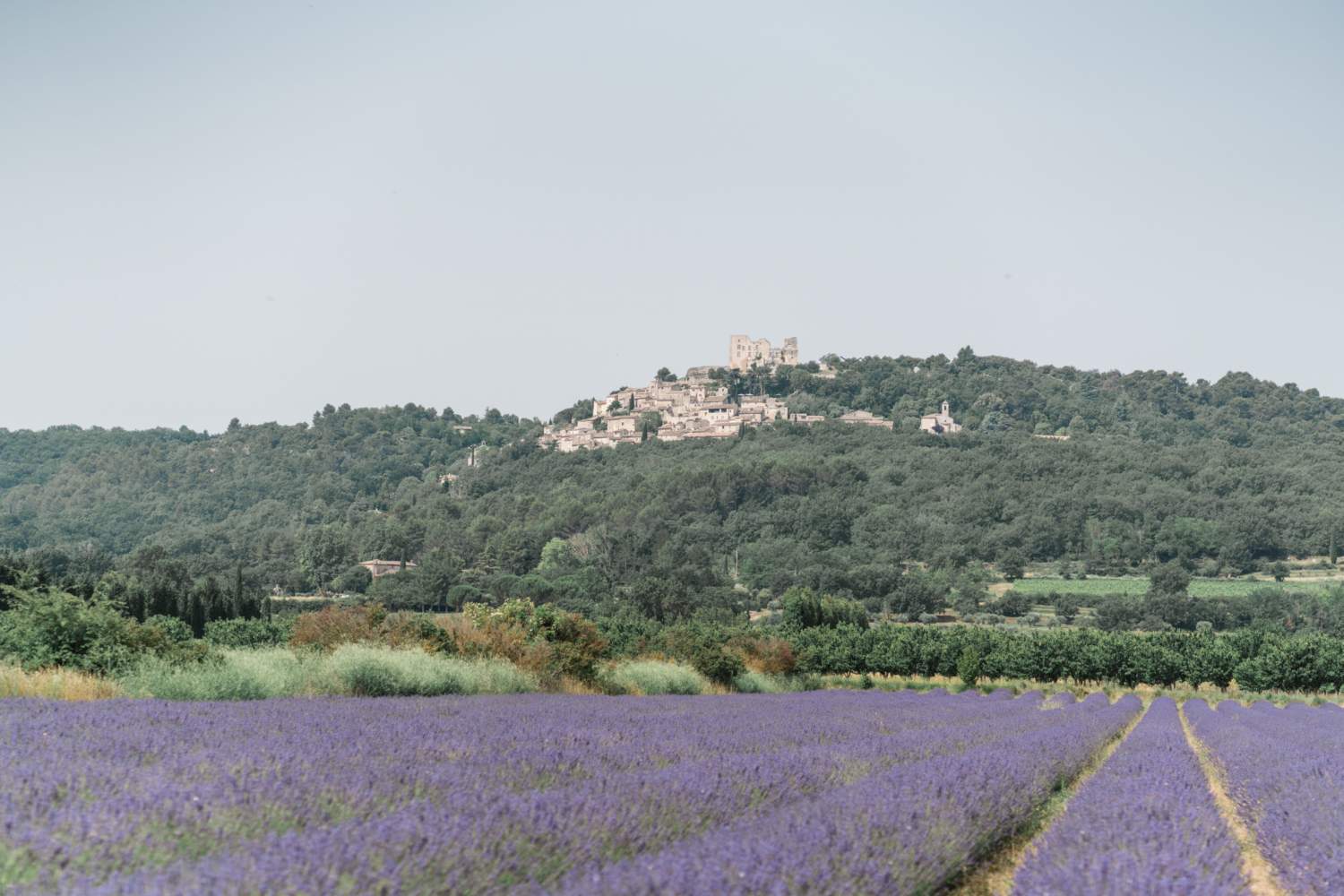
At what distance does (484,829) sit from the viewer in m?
3.85

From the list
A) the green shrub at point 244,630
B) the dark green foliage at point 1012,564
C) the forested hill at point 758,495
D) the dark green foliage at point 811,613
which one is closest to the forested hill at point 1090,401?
the forested hill at point 758,495

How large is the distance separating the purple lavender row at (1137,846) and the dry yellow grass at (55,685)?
8.15 meters

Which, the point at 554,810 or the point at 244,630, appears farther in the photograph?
the point at 244,630

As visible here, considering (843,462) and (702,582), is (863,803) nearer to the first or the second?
(702,582)

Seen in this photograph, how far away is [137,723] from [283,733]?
0.90 m

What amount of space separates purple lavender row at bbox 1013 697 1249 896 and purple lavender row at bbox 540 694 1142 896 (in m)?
0.35

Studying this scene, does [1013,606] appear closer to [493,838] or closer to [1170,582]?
[1170,582]

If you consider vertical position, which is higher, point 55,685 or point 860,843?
point 860,843

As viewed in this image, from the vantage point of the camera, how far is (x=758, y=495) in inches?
4599

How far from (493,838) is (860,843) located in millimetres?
1691

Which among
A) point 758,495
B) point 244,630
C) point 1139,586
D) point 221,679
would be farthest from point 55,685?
point 758,495

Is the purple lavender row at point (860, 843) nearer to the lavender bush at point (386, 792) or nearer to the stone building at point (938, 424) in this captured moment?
the lavender bush at point (386, 792)

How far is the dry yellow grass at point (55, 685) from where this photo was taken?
8.59m

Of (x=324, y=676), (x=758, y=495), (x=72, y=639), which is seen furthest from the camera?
(x=758, y=495)
